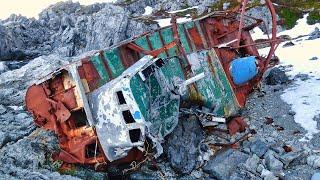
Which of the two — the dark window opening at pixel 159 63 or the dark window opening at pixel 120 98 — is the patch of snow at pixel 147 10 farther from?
the dark window opening at pixel 120 98

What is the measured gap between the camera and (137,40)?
13.6 m

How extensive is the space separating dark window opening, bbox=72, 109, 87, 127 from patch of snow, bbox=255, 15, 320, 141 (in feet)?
22.5

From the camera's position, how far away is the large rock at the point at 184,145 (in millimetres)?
12094

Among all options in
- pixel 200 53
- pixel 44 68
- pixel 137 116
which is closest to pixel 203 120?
pixel 200 53

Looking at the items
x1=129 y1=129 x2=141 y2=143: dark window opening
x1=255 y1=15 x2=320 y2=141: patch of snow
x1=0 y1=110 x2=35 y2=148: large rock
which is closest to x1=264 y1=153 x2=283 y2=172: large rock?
x1=255 y1=15 x2=320 y2=141: patch of snow

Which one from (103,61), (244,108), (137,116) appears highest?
(103,61)

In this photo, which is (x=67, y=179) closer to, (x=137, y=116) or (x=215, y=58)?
(x=137, y=116)

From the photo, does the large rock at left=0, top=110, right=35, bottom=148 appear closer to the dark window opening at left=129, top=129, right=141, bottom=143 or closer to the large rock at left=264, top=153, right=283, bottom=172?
the dark window opening at left=129, top=129, right=141, bottom=143

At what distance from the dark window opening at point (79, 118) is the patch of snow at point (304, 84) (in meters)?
6.87

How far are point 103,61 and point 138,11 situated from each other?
58.6 metres

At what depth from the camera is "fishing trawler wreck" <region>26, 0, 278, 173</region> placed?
35.4ft

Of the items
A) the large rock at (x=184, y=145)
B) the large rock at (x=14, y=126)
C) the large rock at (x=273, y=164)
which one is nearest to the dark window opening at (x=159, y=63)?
the large rock at (x=184, y=145)

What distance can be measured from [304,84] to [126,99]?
10.0 metres

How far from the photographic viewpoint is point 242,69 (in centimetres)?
1531
